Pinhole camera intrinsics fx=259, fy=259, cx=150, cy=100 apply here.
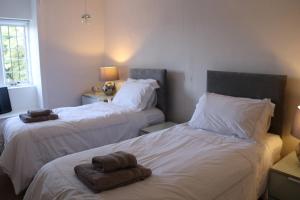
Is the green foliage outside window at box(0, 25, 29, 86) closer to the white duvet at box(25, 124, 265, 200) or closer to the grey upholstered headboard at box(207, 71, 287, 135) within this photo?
the white duvet at box(25, 124, 265, 200)

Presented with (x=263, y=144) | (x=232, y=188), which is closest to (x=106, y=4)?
(x=263, y=144)

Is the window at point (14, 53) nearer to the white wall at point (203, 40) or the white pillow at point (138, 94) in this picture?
the white wall at point (203, 40)

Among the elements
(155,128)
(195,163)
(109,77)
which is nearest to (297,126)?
(195,163)

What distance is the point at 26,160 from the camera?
2.47 metres

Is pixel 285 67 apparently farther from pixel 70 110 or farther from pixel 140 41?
pixel 70 110

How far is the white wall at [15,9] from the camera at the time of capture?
386 cm

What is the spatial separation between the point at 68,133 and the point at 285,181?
6.70 ft

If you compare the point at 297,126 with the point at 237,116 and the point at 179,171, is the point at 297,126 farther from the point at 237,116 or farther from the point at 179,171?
the point at 179,171

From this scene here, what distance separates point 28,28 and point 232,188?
4025mm

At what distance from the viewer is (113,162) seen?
1619 millimetres

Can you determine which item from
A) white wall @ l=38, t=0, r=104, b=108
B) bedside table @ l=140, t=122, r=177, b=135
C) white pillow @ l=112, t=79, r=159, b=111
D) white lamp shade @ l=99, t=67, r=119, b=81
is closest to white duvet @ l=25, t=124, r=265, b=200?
bedside table @ l=140, t=122, r=177, b=135

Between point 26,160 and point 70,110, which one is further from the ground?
point 70,110

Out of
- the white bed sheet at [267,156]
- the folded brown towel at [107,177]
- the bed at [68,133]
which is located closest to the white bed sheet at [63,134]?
the bed at [68,133]

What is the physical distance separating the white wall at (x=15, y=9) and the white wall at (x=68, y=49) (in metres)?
0.28
